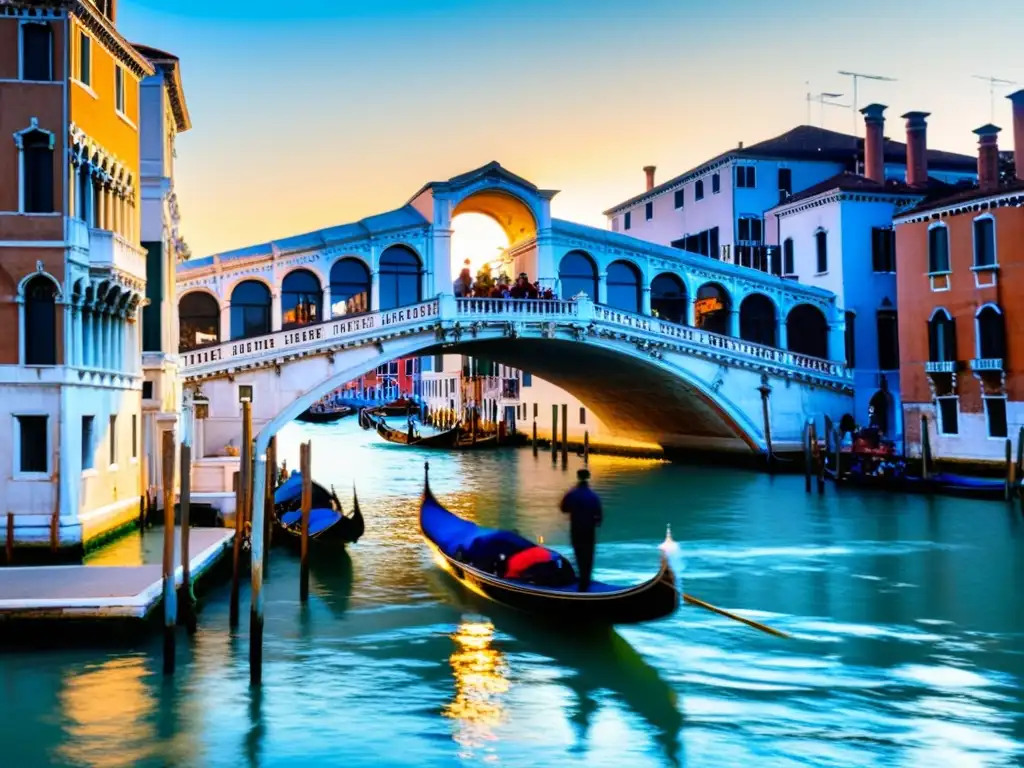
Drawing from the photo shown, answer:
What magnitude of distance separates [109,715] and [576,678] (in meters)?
2.86

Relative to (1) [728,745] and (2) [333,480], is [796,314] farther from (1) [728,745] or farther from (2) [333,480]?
(1) [728,745]

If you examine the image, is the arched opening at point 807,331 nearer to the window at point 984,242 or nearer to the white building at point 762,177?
the white building at point 762,177

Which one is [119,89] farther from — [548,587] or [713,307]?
[713,307]

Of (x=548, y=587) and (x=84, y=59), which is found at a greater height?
(x=84, y=59)

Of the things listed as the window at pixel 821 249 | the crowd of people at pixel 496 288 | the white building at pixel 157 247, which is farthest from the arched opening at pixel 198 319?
the window at pixel 821 249

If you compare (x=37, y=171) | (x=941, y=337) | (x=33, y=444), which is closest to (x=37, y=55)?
(x=37, y=171)

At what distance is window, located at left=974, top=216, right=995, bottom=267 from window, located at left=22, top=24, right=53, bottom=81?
14042 millimetres

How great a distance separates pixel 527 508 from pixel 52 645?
1057cm

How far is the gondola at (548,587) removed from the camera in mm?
7238

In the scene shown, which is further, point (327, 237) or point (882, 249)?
point (882, 249)

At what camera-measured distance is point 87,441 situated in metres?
10.9

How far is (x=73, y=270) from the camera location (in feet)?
34.1

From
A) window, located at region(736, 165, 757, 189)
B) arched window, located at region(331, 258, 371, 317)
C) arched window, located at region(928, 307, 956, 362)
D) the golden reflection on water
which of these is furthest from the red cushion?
window, located at region(736, 165, 757, 189)

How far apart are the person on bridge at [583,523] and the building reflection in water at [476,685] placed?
85cm
